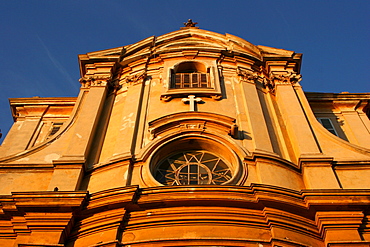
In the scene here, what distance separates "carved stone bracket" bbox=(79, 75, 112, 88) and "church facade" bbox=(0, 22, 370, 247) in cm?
6

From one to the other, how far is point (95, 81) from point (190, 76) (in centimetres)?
391


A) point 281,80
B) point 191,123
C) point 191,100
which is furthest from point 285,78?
point 191,123

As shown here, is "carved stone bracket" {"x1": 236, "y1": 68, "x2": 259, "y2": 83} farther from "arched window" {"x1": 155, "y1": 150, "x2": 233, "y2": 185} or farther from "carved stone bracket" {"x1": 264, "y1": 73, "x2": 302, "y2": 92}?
"arched window" {"x1": 155, "y1": 150, "x2": 233, "y2": 185}

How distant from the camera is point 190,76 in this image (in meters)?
18.0

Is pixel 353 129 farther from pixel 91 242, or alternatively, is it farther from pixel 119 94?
pixel 91 242

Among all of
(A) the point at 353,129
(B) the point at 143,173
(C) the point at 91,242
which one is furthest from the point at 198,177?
(A) the point at 353,129

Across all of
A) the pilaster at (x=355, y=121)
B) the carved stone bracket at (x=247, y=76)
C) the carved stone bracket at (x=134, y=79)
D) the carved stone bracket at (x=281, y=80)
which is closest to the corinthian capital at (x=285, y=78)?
the carved stone bracket at (x=281, y=80)

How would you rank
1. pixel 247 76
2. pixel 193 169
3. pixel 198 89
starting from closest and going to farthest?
pixel 193 169 < pixel 198 89 < pixel 247 76

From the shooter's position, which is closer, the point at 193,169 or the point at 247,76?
the point at 193,169

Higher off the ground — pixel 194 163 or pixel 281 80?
pixel 281 80

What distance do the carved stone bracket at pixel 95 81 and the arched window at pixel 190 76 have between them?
271 centimetres

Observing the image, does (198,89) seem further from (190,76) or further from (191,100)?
(190,76)

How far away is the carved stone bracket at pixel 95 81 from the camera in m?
17.4

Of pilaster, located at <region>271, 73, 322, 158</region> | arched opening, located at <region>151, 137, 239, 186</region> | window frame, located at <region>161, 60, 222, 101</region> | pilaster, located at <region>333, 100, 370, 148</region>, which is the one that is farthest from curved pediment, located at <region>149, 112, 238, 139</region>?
pilaster, located at <region>333, 100, 370, 148</region>
